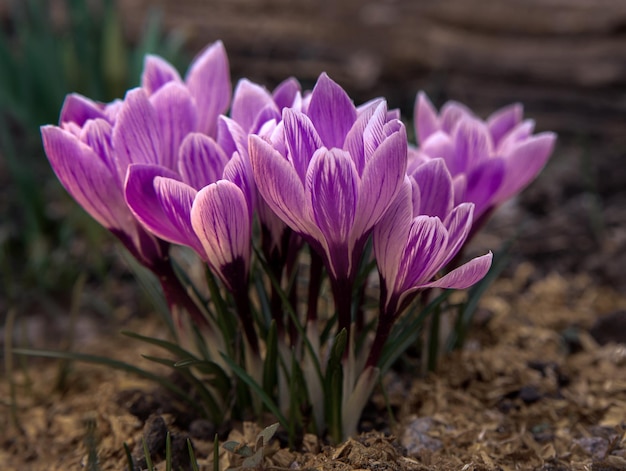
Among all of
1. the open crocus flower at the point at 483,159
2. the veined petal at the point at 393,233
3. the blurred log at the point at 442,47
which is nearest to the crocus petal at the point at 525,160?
the open crocus flower at the point at 483,159

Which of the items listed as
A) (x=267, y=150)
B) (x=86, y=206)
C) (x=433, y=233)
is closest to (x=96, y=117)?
(x=86, y=206)

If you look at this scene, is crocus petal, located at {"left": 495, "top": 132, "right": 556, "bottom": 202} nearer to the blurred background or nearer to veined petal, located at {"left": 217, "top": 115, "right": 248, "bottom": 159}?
veined petal, located at {"left": 217, "top": 115, "right": 248, "bottom": 159}

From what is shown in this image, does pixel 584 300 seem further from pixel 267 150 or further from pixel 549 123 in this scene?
pixel 267 150

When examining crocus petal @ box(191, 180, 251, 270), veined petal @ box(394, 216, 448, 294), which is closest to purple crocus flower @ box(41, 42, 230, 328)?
crocus petal @ box(191, 180, 251, 270)

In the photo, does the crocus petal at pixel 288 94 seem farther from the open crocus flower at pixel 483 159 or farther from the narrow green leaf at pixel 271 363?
the narrow green leaf at pixel 271 363

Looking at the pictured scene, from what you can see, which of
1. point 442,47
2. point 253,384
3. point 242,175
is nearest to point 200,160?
point 242,175
